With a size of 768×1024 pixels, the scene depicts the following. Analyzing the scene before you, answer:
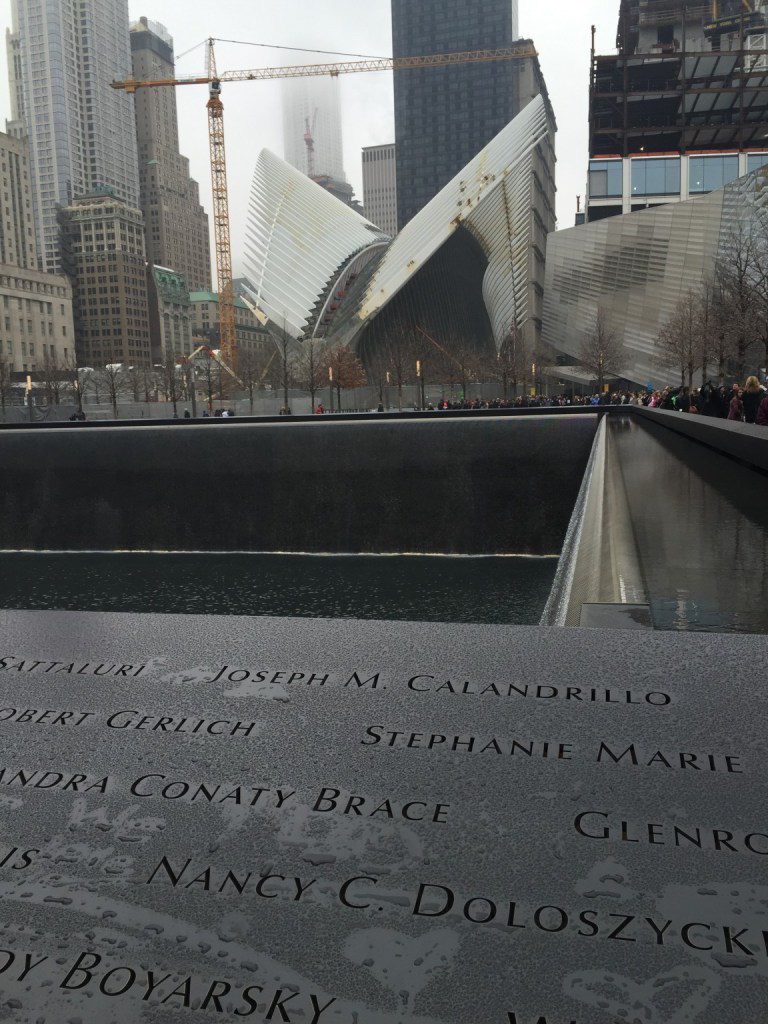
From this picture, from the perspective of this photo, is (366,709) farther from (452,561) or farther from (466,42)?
(466,42)

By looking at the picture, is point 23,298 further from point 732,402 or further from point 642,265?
point 732,402

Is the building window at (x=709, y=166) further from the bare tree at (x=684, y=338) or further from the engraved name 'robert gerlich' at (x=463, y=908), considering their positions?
the engraved name 'robert gerlich' at (x=463, y=908)


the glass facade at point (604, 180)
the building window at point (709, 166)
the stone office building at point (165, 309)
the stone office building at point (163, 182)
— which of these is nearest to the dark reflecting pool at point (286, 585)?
the glass facade at point (604, 180)

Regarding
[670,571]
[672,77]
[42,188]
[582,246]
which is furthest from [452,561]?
[42,188]

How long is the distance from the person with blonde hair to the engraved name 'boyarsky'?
1064cm

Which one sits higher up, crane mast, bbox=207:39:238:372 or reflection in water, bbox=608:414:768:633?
crane mast, bbox=207:39:238:372

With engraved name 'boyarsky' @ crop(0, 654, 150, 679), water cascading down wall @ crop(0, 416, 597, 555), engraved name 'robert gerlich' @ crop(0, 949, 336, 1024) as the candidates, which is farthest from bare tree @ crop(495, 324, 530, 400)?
engraved name 'robert gerlich' @ crop(0, 949, 336, 1024)

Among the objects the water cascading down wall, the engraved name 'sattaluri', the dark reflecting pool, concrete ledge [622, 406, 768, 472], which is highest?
the engraved name 'sattaluri'

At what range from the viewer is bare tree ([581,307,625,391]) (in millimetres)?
42625

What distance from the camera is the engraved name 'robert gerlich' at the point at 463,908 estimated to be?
3.17ft

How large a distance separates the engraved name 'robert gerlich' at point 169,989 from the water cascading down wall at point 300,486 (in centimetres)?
921

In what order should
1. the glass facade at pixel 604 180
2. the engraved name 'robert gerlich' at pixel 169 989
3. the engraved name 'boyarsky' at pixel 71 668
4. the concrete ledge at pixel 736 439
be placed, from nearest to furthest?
the engraved name 'robert gerlich' at pixel 169 989, the engraved name 'boyarsky' at pixel 71 668, the concrete ledge at pixel 736 439, the glass facade at pixel 604 180

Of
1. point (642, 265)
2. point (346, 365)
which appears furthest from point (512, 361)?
point (346, 365)

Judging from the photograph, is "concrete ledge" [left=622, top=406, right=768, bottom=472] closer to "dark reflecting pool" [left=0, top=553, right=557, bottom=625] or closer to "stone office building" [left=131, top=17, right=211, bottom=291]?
"dark reflecting pool" [left=0, top=553, right=557, bottom=625]
